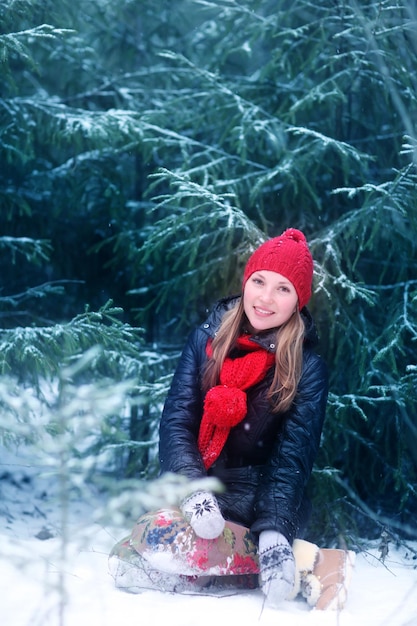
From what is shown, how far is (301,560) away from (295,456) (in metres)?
0.48

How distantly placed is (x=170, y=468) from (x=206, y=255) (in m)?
1.81

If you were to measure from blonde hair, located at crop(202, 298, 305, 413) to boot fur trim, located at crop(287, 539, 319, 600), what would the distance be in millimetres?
643

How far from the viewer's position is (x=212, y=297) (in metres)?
4.94

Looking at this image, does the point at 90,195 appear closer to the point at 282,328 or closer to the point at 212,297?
the point at 212,297

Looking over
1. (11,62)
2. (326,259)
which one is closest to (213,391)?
(326,259)

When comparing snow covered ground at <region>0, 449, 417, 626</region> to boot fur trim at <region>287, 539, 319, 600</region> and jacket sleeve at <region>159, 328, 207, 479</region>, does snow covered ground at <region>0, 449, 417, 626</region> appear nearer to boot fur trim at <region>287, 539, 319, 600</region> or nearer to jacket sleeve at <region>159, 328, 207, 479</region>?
boot fur trim at <region>287, 539, 319, 600</region>

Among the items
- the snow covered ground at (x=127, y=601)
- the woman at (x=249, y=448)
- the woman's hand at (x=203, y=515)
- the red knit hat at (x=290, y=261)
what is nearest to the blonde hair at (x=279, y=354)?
the woman at (x=249, y=448)

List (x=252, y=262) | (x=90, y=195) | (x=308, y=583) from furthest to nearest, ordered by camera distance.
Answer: (x=90, y=195)
(x=252, y=262)
(x=308, y=583)

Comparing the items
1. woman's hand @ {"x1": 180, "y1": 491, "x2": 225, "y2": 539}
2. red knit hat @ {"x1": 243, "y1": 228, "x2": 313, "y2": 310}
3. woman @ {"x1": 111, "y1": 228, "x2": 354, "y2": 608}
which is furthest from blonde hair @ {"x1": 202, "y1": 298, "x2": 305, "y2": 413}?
woman's hand @ {"x1": 180, "y1": 491, "x2": 225, "y2": 539}

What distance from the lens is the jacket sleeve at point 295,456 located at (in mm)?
3191

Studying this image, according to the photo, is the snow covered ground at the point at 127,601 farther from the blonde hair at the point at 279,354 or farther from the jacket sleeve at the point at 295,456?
the blonde hair at the point at 279,354

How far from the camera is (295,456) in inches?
131

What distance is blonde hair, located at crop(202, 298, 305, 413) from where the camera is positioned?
3.36m

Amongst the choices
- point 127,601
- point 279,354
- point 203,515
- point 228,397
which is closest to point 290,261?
point 279,354
